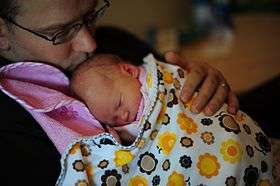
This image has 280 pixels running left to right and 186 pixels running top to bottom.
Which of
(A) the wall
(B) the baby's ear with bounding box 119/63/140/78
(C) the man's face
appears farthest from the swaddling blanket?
(A) the wall

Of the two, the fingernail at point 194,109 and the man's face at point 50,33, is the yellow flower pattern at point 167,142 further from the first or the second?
the man's face at point 50,33

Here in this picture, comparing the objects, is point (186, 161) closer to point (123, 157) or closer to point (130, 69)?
point (123, 157)

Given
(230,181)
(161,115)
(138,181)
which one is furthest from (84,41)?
(230,181)

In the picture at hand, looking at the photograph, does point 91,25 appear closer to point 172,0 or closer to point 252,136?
point 252,136

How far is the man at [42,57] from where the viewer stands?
0.90 metres

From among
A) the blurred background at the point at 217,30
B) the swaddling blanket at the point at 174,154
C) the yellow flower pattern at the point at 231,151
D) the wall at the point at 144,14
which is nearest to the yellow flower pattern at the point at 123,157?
the swaddling blanket at the point at 174,154

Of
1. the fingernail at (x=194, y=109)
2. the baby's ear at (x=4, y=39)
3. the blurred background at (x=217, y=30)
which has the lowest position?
the blurred background at (x=217, y=30)

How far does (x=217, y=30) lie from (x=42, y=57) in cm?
150

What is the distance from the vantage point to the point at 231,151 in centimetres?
98

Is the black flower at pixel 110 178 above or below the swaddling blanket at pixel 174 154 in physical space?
below

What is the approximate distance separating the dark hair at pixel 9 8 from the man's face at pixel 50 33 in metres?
0.01

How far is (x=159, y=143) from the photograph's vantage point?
99 cm

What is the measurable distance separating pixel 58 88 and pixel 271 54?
4.63 feet

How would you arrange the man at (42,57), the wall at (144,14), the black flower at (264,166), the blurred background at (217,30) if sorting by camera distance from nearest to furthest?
the man at (42,57)
the black flower at (264,166)
the blurred background at (217,30)
the wall at (144,14)
